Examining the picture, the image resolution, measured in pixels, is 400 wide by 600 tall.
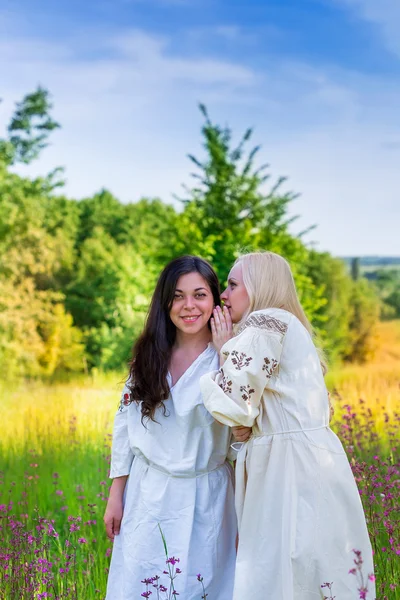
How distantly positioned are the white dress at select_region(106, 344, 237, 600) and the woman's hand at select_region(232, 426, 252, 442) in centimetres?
17

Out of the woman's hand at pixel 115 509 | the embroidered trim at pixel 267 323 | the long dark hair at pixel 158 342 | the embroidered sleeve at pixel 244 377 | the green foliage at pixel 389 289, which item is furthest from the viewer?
the green foliage at pixel 389 289

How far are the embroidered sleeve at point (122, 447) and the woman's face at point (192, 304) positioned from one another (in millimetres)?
437

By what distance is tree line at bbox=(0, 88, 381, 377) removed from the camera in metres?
12.2

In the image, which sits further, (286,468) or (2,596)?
(2,596)

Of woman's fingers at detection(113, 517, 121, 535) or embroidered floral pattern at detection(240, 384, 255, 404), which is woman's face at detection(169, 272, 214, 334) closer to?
embroidered floral pattern at detection(240, 384, 255, 404)

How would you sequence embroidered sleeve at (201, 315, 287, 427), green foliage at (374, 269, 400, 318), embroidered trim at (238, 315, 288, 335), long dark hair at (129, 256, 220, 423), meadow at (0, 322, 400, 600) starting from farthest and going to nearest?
green foliage at (374, 269, 400, 318) < meadow at (0, 322, 400, 600) < long dark hair at (129, 256, 220, 423) < embroidered trim at (238, 315, 288, 335) < embroidered sleeve at (201, 315, 287, 427)

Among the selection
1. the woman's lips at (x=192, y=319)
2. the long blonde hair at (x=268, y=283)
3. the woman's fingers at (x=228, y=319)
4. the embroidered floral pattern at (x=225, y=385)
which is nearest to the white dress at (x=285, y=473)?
the embroidered floral pattern at (x=225, y=385)

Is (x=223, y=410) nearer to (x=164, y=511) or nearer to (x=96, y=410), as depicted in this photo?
(x=164, y=511)

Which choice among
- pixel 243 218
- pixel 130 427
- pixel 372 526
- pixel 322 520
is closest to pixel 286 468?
pixel 322 520

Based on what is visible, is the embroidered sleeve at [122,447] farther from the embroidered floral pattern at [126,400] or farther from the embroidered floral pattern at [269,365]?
the embroidered floral pattern at [269,365]

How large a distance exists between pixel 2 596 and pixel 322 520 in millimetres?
1615

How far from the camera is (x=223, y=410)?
8.82 feet

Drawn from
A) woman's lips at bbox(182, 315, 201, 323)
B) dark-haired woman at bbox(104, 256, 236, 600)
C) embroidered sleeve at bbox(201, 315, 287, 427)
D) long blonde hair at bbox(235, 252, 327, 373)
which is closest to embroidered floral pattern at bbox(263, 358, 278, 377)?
embroidered sleeve at bbox(201, 315, 287, 427)

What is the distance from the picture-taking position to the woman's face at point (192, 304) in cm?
315
